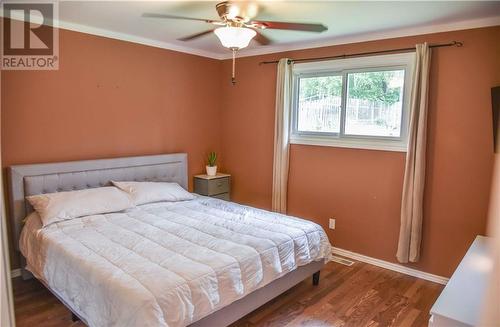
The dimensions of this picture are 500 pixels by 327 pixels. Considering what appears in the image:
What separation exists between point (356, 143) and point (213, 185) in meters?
1.96

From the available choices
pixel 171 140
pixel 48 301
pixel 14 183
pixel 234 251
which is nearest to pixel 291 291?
pixel 234 251

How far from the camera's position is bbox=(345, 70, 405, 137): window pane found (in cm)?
352

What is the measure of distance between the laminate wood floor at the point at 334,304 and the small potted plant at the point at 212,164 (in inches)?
81.0

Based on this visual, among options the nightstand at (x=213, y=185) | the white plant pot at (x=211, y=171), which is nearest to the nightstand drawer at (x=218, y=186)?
the nightstand at (x=213, y=185)

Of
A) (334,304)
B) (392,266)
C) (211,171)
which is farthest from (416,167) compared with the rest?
(211,171)

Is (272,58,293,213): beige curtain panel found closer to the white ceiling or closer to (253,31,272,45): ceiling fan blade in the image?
(253,31,272,45): ceiling fan blade

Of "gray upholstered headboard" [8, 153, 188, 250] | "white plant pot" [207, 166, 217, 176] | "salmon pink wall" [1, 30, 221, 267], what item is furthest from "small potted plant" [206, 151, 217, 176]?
"gray upholstered headboard" [8, 153, 188, 250]

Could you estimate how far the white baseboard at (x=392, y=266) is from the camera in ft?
10.9

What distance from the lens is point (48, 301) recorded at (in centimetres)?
285

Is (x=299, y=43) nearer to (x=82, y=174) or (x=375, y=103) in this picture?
(x=375, y=103)

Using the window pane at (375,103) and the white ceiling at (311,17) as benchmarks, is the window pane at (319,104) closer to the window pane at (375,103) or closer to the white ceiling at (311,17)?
the window pane at (375,103)

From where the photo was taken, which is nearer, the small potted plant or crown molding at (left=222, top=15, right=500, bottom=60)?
crown molding at (left=222, top=15, right=500, bottom=60)

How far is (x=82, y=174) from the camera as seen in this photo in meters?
3.46

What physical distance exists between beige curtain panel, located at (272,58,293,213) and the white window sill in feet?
0.53
